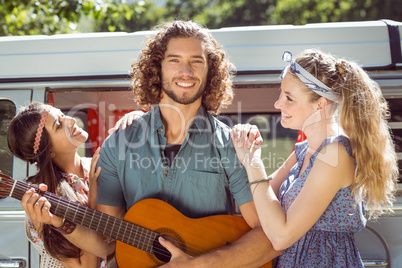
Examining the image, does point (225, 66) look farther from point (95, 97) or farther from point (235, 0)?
point (235, 0)

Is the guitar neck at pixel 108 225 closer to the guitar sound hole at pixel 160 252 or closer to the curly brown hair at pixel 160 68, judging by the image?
the guitar sound hole at pixel 160 252

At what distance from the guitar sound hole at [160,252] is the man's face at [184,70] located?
930 mm

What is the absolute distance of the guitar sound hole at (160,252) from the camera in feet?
8.87

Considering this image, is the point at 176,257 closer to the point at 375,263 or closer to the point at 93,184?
the point at 93,184

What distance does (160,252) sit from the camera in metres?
2.71

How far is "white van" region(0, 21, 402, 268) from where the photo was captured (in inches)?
121

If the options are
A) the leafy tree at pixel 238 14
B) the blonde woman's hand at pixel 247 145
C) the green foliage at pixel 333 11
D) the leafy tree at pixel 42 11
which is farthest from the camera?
the leafy tree at pixel 238 14

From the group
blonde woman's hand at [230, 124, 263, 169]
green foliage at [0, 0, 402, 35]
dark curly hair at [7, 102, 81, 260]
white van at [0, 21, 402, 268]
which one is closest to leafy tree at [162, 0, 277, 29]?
green foliage at [0, 0, 402, 35]

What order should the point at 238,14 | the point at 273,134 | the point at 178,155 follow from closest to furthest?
the point at 178,155, the point at 273,134, the point at 238,14

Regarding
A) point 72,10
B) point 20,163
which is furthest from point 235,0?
point 20,163

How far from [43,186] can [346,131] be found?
1.83 meters

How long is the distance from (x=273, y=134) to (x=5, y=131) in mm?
3191

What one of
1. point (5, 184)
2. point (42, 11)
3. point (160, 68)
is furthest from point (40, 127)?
point (42, 11)

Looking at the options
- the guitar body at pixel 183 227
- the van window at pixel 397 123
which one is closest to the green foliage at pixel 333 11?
the van window at pixel 397 123
